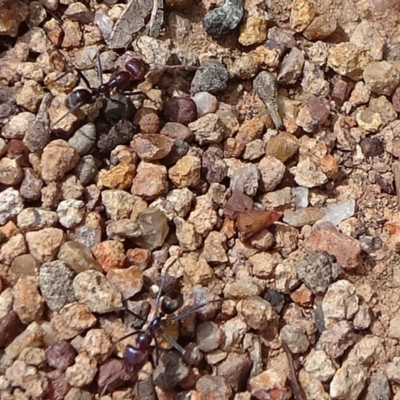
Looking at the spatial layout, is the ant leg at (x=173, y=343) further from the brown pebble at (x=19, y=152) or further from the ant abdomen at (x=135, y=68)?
the ant abdomen at (x=135, y=68)

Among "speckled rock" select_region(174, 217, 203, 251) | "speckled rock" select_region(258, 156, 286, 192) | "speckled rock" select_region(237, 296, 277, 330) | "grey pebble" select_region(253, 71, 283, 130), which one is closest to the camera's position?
"speckled rock" select_region(237, 296, 277, 330)

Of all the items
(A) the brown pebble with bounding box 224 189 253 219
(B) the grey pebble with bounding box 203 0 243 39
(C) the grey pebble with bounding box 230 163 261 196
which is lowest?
(A) the brown pebble with bounding box 224 189 253 219

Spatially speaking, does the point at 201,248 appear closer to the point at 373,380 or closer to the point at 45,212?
the point at 45,212

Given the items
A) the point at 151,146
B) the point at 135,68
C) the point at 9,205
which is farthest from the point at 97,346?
the point at 135,68

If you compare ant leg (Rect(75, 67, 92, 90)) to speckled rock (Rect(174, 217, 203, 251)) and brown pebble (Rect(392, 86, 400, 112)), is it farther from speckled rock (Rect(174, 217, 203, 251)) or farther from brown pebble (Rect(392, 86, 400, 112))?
brown pebble (Rect(392, 86, 400, 112))

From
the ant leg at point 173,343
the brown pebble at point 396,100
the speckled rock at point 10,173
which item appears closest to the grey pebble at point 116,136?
the speckled rock at point 10,173

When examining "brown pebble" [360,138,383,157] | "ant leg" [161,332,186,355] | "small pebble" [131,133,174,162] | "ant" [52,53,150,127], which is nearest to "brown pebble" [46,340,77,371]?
"ant leg" [161,332,186,355]

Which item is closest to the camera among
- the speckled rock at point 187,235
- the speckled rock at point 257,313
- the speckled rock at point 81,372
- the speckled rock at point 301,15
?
the speckled rock at point 81,372
